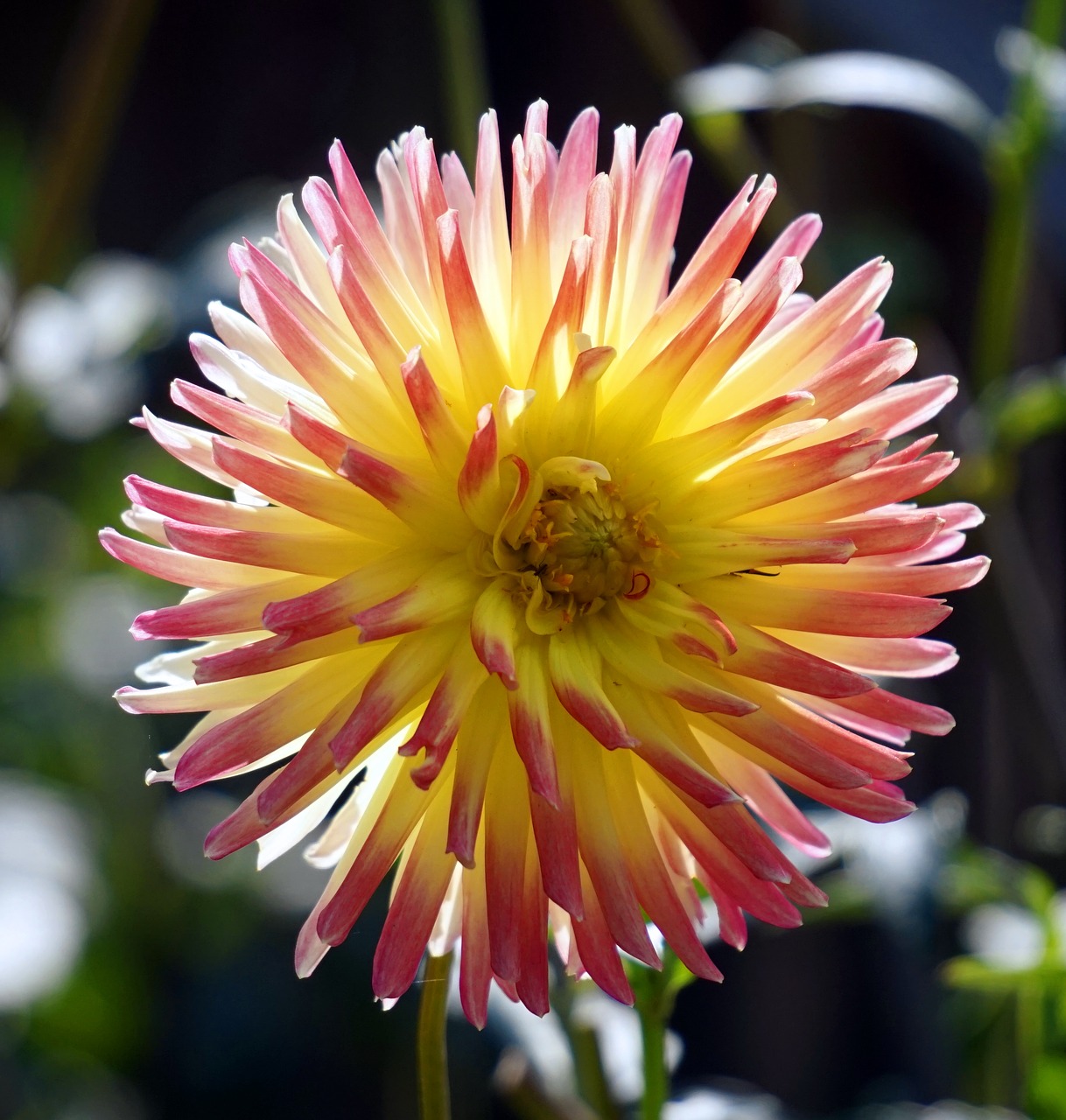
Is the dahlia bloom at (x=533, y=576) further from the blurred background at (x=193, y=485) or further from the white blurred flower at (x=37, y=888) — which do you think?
the white blurred flower at (x=37, y=888)

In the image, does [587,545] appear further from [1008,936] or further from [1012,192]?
[1012,192]

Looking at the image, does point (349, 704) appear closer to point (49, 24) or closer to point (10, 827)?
point (10, 827)

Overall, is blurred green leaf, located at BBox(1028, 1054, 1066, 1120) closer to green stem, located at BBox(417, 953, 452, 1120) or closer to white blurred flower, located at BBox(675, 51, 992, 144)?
green stem, located at BBox(417, 953, 452, 1120)

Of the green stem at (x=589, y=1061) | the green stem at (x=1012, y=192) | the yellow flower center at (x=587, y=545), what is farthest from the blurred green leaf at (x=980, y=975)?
the green stem at (x=1012, y=192)

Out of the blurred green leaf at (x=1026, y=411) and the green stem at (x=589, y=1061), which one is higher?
the blurred green leaf at (x=1026, y=411)

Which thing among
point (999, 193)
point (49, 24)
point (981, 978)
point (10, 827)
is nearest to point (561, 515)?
point (981, 978)

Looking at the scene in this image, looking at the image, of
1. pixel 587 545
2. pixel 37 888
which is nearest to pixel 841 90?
pixel 587 545

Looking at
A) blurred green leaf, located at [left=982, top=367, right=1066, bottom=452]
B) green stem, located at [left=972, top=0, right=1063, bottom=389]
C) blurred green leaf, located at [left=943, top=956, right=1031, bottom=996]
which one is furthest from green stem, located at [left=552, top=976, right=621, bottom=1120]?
green stem, located at [left=972, top=0, right=1063, bottom=389]

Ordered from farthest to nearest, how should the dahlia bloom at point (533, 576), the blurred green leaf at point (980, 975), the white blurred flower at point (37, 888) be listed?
the white blurred flower at point (37, 888), the blurred green leaf at point (980, 975), the dahlia bloom at point (533, 576)
